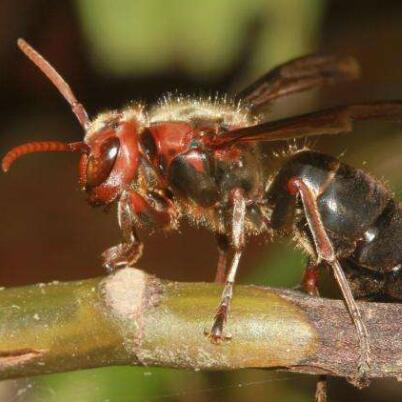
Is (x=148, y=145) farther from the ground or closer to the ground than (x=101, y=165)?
farther from the ground

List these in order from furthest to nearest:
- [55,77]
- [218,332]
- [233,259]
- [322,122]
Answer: [55,77] → [233,259] → [322,122] → [218,332]

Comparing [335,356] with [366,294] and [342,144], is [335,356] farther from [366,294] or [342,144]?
[342,144]

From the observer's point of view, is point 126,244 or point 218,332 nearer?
point 218,332

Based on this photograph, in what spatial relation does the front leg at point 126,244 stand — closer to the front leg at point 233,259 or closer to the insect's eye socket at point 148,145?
the insect's eye socket at point 148,145

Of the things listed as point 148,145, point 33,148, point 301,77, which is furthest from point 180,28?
→ point 33,148

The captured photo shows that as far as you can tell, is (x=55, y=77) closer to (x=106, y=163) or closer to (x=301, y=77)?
(x=106, y=163)

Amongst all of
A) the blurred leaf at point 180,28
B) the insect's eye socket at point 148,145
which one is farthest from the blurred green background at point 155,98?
the insect's eye socket at point 148,145

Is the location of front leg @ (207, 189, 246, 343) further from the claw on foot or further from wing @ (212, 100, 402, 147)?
wing @ (212, 100, 402, 147)
